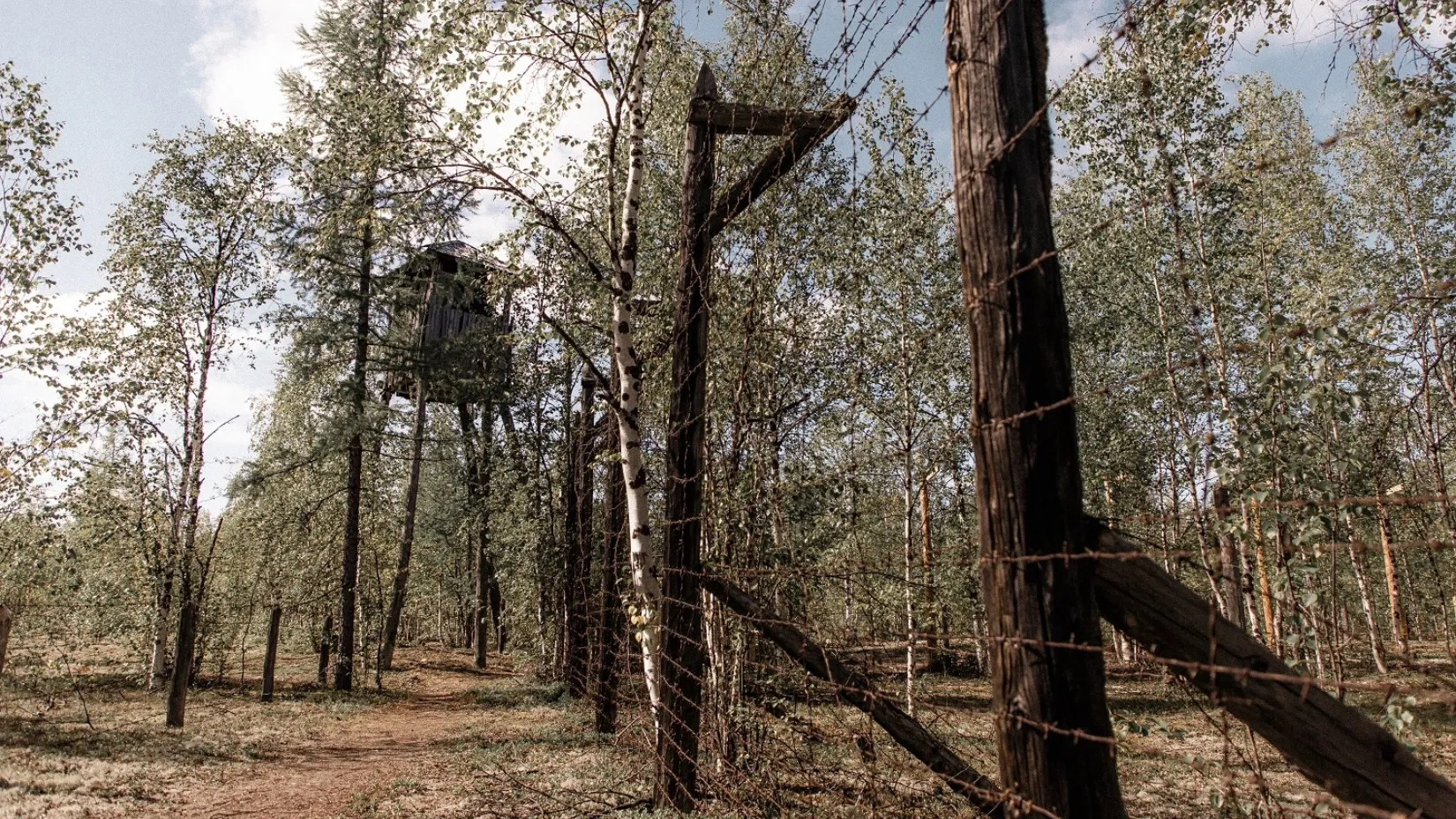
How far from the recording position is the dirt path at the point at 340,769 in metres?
7.96

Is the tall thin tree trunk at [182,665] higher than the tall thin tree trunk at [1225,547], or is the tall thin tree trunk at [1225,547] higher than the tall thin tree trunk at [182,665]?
the tall thin tree trunk at [1225,547]

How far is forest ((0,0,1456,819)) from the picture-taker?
1.93m

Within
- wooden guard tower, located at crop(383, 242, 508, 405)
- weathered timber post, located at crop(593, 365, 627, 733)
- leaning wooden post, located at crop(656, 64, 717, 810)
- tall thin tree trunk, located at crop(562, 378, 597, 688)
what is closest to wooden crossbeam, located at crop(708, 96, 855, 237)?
leaning wooden post, located at crop(656, 64, 717, 810)

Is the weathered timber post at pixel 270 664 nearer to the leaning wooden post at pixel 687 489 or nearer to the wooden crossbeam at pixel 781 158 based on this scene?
the leaning wooden post at pixel 687 489

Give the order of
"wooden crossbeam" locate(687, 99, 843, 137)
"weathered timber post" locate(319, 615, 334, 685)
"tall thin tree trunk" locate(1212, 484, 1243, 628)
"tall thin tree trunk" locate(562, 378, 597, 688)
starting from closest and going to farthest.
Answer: "tall thin tree trunk" locate(1212, 484, 1243, 628) → "wooden crossbeam" locate(687, 99, 843, 137) → "tall thin tree trunk" locate(562, 378, 597, 688) → "weathered timber post" locate(319, 615, 334, 685)

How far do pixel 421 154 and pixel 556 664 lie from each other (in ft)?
43.7

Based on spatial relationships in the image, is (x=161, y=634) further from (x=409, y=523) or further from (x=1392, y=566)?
(x=1392, y=566)

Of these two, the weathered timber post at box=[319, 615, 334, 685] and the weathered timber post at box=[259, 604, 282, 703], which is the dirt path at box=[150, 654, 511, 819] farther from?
the weathered timber post at box=[319, 615, 334, 685]

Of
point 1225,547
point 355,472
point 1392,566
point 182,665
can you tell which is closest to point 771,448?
point 1225,547

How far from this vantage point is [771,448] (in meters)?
5.91

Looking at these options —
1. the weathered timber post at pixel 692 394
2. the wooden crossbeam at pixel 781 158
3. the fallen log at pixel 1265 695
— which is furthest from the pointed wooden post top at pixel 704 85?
the fallen log at pixel 1265 695

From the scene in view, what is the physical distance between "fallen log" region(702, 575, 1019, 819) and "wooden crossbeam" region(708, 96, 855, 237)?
2.51 m

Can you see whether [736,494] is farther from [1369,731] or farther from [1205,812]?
[1205,812]

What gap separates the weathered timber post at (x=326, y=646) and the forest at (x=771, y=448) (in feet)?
0.78
